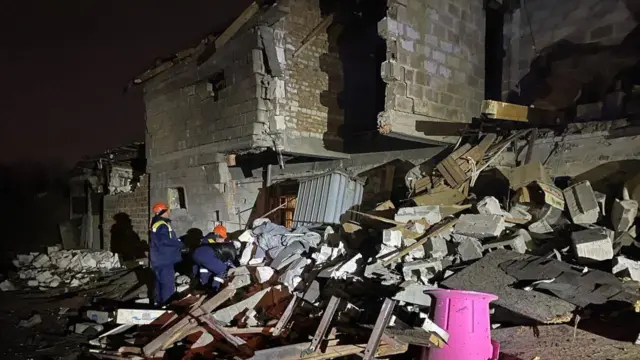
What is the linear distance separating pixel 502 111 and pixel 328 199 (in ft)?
11.6

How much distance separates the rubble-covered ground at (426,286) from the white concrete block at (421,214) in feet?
0.06

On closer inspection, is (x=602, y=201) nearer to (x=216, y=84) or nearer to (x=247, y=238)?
(x=247, y=238)

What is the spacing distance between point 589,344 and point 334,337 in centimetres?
237

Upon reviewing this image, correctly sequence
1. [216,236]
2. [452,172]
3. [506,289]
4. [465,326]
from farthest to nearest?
[216,236], [452,172], [506,289], [465,326]

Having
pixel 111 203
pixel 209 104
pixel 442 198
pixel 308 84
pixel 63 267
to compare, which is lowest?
pixel 63 267

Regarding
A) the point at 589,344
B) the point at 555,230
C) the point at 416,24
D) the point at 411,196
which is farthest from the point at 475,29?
the point at 589,344

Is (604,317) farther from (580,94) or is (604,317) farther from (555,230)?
(580,94)

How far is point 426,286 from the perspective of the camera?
5.30 meters

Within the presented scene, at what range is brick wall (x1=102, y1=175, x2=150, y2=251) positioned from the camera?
1312cm

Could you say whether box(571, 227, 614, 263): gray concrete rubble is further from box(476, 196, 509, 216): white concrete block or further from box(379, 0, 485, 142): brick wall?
box(379, 0, 485, 142): brick wall

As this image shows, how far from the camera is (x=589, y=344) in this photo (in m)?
4.29

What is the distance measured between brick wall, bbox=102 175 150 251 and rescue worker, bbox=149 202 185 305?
5.42 meters

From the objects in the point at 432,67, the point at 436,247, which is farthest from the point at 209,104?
the point at 436,247

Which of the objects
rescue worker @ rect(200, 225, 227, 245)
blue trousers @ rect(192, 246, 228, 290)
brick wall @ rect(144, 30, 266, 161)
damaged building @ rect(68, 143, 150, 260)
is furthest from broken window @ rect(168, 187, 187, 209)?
blue trousers @ rect(192, 246, 228, 290)
